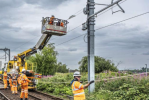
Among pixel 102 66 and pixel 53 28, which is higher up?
pixel 53 28

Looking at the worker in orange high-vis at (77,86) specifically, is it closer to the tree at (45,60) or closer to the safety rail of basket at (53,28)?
the safety rail of basket at (53,28)

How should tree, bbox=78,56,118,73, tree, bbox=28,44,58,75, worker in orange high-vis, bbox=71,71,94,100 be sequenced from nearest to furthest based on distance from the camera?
worker in orange high-vis, bbox=71,71,94,100 → tree, bbox=28,44,58,75 → tree, bbox=78,56,118,73

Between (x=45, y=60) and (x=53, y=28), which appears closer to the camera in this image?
(x=53, y=28)

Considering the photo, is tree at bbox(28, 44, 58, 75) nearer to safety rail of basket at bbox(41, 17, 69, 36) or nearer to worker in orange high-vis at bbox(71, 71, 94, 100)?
safety rail of basket at bbox(41, 17, 69, 36)

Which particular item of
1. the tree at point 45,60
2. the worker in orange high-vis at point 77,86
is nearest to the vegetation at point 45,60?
the tree at point 45,60

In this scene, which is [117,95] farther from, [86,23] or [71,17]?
[71,17]

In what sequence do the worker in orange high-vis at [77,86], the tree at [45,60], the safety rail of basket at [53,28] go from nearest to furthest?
the worker in orange high-vis at [77,86]
the safety rail of basket at [53,28]
the tree at [45,60]

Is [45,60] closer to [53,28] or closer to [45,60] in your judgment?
[45,60]

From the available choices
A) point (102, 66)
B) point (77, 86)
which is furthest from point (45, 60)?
point (77, 86)

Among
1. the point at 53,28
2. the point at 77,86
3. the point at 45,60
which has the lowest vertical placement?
the point at 77,86

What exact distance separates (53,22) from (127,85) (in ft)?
26.1

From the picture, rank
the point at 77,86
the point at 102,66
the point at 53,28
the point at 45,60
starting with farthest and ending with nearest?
the point at 102,66 → the point at 45,60 → the point at 53,28 → the point at 77,86

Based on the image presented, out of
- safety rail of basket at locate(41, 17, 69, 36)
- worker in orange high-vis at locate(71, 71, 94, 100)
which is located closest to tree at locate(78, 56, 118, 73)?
safety rail of basket at locate(41, 17, 69, 36)

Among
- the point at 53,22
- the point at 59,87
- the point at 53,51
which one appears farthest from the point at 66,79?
the point at 53,51
